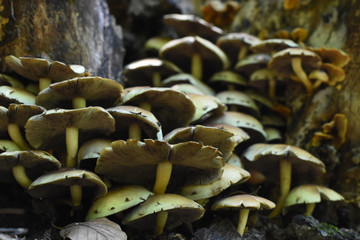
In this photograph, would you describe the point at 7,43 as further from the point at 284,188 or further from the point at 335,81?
the point at 335,81

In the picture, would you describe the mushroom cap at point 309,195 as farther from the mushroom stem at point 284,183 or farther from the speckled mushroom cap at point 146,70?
the speckled mushroom cap at point 146,70

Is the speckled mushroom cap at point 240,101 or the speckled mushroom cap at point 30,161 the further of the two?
the speckled mushroom cap at point 240,101

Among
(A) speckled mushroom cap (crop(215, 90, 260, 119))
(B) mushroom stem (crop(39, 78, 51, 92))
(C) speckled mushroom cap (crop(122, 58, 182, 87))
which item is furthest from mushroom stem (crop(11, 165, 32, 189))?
(A) speckled mushroom cap (crop(215, 90, 260, 119))

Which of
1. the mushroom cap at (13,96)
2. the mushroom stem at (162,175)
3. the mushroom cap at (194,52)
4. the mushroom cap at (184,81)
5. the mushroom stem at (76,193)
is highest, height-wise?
the mushroom cap at (194,52)

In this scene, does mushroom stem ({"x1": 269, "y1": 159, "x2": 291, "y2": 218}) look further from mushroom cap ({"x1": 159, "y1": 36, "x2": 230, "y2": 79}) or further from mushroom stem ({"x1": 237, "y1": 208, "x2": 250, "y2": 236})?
mushroom cap ({"x1": 159, "y1": 36, "x2": 230, "y2": 79})

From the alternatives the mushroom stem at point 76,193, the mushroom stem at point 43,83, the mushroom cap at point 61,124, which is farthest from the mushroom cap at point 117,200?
the mushroom stem at point 43,83

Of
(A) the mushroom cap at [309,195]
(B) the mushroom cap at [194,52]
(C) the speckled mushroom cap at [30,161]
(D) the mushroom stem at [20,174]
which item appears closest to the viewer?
(C) the speckled mushroom cap at [30,161]

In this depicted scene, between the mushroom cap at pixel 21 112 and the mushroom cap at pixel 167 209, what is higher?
the mushroom cap at pixel 21 112

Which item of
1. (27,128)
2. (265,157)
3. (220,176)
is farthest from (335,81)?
(27,128)
